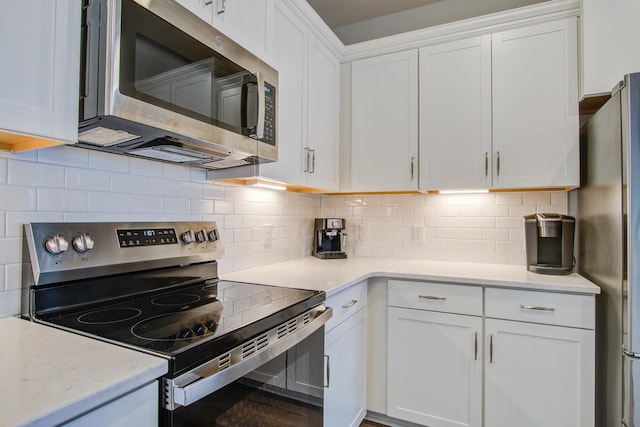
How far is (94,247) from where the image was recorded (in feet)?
3.81

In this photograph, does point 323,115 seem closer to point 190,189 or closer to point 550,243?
point 190,189

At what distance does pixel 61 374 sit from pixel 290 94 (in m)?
1.55

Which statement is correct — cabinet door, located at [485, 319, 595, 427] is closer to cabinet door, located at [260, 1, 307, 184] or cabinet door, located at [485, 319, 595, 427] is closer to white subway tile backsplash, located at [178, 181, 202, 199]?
cabinet door, located at [260, 1, 307, 184]

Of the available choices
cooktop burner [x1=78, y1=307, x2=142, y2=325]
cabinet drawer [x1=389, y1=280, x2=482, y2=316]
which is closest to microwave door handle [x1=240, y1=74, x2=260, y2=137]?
cooktop burner [x1=78, y1=307, x2=142, y2=325]

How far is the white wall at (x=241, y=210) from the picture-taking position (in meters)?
1.05

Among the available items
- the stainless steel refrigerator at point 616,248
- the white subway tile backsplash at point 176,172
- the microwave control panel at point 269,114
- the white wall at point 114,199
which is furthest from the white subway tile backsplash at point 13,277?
the stainless steel refrigerator at point 616,248

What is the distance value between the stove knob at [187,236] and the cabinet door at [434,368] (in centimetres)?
113

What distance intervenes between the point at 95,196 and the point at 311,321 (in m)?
0.88

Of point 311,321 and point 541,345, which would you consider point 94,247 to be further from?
point 541,345

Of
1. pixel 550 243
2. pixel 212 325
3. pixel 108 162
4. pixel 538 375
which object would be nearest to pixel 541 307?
pixel 538 375

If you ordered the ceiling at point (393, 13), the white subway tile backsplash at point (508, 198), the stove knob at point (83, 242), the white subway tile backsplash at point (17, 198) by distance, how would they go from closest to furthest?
1. the white subway tile backsplash at point (17, 198)
2. the stove knob at point (83, 242)
3. the white subway tile backsplash at point (508, 198)
4. the ceiling at point (393, 13)

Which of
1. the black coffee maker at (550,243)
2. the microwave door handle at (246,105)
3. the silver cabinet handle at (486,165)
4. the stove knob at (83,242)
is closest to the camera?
the stove knob at (83,242)

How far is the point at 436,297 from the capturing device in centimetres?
187

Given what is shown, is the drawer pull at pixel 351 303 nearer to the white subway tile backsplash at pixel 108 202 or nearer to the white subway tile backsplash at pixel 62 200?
the white subway tile backsplash at pixel 108 202
